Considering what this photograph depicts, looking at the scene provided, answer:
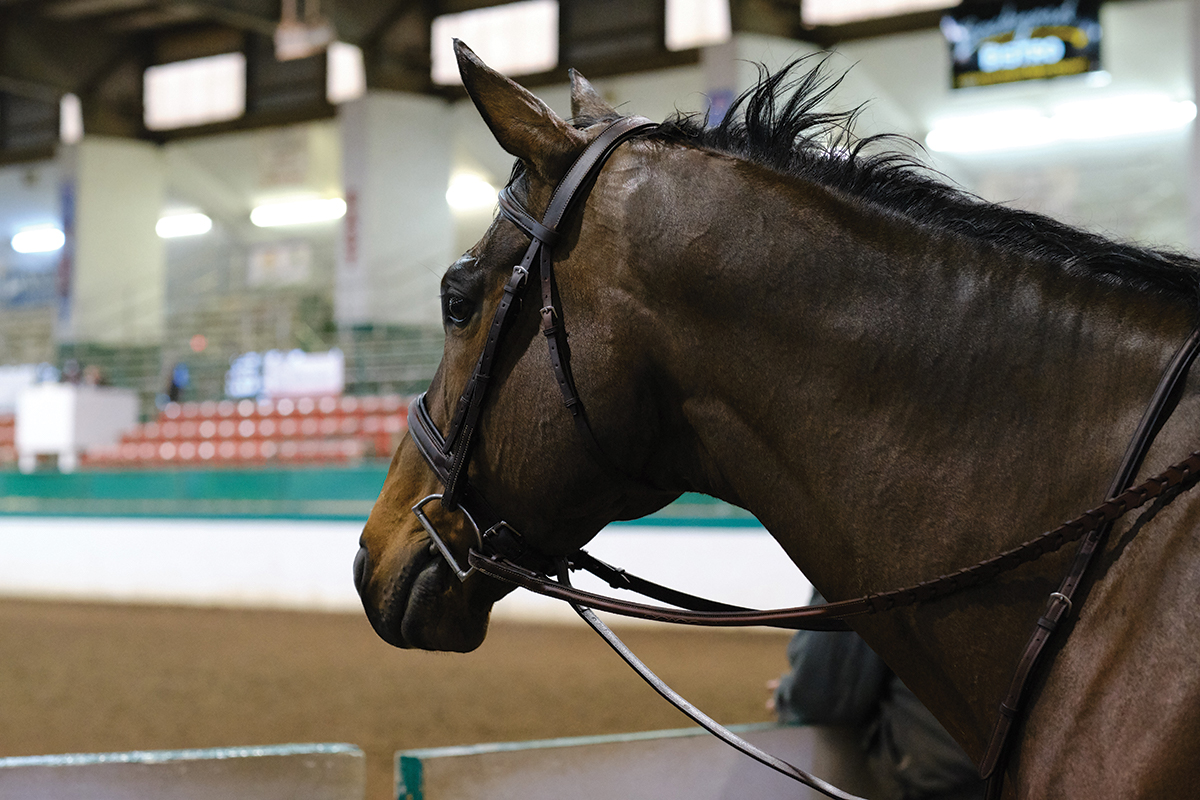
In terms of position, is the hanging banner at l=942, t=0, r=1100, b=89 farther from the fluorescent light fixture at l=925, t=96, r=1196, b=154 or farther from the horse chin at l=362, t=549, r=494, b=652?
the horse chin at l=362, t=549, r=494, b=652

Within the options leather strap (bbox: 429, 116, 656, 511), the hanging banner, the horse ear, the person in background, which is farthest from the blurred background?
the horse ear

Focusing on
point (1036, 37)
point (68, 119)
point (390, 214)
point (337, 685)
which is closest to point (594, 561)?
point (337, 685)

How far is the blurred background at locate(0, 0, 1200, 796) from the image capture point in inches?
310

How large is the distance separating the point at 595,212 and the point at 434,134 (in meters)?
13.7

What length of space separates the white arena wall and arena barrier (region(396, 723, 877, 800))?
3510 millimetres

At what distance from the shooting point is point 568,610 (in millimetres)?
6938

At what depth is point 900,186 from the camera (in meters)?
1.14

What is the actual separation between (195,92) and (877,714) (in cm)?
1665

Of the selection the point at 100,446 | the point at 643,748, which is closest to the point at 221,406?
the point at 100,446

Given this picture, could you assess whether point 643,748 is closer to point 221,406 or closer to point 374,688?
point 374,688

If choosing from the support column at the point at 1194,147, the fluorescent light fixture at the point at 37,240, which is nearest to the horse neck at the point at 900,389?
the support column at the point at 1194,147

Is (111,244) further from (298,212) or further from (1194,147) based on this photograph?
(1194,147)

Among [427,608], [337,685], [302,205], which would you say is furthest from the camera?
[302,205]

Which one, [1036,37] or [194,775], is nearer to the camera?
[194,775]
